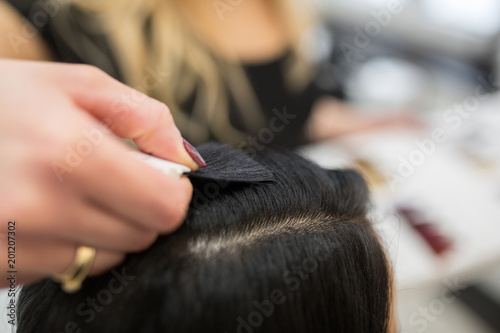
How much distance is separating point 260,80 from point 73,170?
1.02 meters

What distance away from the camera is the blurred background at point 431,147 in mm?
938

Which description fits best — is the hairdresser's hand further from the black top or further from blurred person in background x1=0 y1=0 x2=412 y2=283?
the black top

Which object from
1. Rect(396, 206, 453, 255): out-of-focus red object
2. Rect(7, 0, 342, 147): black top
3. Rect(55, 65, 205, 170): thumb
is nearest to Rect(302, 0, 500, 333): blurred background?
Rect(396, 206, 453, 255): out-of-focus red object

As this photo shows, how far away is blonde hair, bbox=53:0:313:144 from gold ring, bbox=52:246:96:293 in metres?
0.81

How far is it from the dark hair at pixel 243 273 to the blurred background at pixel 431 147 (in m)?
0.18

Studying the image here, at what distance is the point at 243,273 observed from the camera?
41 centimetres

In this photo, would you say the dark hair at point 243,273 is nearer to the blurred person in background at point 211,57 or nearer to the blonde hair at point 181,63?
the blurred person in background at point 211,57

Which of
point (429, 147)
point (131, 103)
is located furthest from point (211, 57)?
point (131, 103)

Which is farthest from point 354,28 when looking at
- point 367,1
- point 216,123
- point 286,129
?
point 216,123

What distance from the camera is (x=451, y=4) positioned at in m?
2.32

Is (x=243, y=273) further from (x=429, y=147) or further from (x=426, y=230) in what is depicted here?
(x=429, y=147)

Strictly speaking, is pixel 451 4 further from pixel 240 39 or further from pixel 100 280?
pixel 100 280

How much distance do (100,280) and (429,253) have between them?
78cm

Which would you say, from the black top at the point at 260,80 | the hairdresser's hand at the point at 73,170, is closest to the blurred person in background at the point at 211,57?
the black top at the point at 260,80
